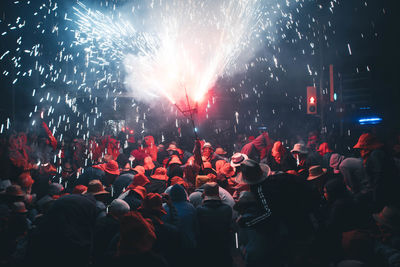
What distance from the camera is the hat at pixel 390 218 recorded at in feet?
10.4

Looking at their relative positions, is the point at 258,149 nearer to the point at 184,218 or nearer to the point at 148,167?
the point at 148,167

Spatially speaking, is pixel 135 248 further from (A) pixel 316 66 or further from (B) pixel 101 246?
(A) pixel 316 66

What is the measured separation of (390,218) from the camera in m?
3.21

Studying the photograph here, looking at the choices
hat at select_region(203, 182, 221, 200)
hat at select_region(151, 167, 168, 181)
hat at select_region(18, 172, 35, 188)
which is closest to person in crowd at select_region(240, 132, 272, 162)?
hat at select_region(151, 167, 168, 181)

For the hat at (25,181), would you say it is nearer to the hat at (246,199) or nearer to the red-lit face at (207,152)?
the red-lit face at (207,152)

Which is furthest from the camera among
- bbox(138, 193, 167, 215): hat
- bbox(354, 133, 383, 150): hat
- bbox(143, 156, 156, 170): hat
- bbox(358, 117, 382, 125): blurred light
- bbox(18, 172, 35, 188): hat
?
bbox(358, 117, 382, 125): blurred light

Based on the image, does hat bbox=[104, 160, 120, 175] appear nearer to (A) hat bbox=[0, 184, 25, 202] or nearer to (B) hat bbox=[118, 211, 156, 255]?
(A) hat bbox=[0, 184, 25, 202]

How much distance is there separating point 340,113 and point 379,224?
11.9 m

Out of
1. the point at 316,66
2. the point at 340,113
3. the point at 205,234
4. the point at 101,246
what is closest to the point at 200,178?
the point at 205,234

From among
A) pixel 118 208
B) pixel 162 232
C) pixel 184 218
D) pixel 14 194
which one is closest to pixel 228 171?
pixel 184 218

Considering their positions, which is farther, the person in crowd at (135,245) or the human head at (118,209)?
the human head at (118,209)

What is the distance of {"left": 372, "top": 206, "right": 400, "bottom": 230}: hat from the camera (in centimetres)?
317

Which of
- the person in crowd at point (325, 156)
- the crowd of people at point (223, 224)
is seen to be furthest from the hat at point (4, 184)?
the person in crowd at point (325, 156)

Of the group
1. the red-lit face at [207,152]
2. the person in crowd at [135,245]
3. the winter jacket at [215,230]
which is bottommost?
the winter jacket at [215,230]
